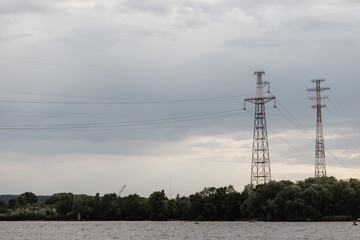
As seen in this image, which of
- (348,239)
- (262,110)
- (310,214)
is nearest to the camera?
(348,239)

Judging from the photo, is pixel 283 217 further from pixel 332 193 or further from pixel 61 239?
pixel 61 239

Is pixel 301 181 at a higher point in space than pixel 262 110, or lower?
lower

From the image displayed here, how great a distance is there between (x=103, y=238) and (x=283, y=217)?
7603 centimetres

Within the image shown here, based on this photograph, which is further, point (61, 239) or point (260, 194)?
point (260, 194)

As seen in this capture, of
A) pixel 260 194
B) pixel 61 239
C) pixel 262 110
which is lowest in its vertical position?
pixel 61 239

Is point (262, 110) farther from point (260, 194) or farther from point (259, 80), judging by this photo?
point (260, 194)

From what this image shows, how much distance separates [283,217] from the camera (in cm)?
17488

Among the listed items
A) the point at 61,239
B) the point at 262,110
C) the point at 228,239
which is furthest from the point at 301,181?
the point at 61,239

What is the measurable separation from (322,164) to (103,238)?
227 ft

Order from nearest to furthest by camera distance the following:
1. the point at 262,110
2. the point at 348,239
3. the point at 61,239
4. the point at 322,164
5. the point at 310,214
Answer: the point at 348,239, the point at 61,239, the point at 262,110, the point at 322,164, the point at 310,214

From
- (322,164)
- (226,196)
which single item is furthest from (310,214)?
(226,196)

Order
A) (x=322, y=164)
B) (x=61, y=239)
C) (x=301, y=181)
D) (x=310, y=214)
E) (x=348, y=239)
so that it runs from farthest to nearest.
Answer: (x=301, y=181) → (x=310, y=214) → (x=322, y=164) → (x=61, y=239) → (x=348, y=239)

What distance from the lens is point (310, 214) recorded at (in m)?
171

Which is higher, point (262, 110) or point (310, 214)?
point (262, 110)
